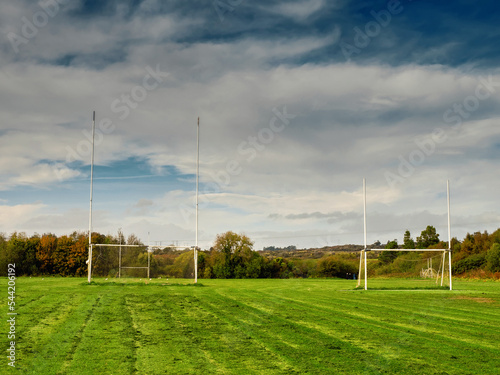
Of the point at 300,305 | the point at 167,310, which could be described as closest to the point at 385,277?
the point at 300,305

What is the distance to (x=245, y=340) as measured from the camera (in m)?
8.70

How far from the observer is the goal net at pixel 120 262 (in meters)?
35.6

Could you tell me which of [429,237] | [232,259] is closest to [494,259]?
[232,259]

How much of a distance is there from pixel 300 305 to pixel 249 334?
20.3 ft

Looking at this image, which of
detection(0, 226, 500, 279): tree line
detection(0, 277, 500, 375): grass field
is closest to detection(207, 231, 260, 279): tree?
detection(0, 226, 500, 279): tree line

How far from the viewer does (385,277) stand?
1885 inches

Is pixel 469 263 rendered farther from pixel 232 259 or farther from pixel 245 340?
pixel 245 340

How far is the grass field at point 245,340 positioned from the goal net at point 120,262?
21.9 m

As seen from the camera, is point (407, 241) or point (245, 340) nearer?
point (245, 340)

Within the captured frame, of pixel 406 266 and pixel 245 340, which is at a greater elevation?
pixel 245 340

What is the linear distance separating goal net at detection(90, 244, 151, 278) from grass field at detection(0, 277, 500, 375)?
2194 centimetres

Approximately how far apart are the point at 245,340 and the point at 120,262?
29058 millimetres

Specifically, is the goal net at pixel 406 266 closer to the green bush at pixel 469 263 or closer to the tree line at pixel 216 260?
the tree line at pixel 216 260

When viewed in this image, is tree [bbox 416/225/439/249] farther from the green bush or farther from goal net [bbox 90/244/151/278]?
goal net [bbox 90/244/151/278]
